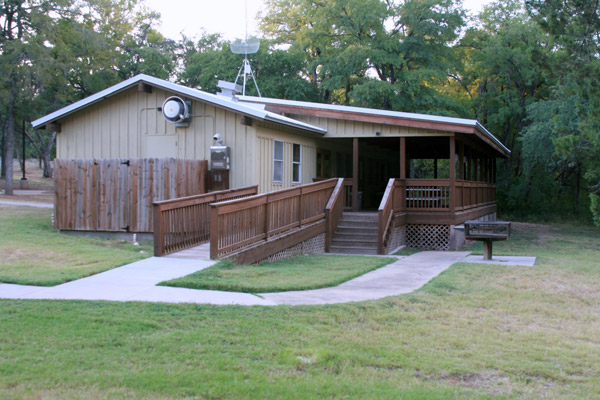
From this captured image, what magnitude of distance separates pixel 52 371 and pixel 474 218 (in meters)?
17.4

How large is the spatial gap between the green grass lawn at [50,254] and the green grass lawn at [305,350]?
1.90 metres

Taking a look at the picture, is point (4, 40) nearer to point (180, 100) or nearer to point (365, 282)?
point (180, 100)

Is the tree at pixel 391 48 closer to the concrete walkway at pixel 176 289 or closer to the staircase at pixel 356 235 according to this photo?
the staircase at pixel 356 235

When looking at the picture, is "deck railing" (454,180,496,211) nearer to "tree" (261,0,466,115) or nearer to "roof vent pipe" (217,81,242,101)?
"roof vent pipe" (217,81,242,101)

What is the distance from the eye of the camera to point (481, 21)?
40844mm

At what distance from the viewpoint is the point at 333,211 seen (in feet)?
51.5

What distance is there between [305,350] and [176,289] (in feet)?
10.6

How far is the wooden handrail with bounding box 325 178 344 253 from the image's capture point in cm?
1520

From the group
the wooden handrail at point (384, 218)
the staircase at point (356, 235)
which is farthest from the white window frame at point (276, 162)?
the wooden handrail at point (384, 218)

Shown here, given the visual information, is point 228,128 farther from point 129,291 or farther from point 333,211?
point 129,291

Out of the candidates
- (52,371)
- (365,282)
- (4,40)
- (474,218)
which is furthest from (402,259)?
(4,40)

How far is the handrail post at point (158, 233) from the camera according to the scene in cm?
1059

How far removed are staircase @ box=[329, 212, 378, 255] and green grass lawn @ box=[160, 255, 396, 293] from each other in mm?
2661

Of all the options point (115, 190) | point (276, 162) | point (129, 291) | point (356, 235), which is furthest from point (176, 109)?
point (129, 291)
